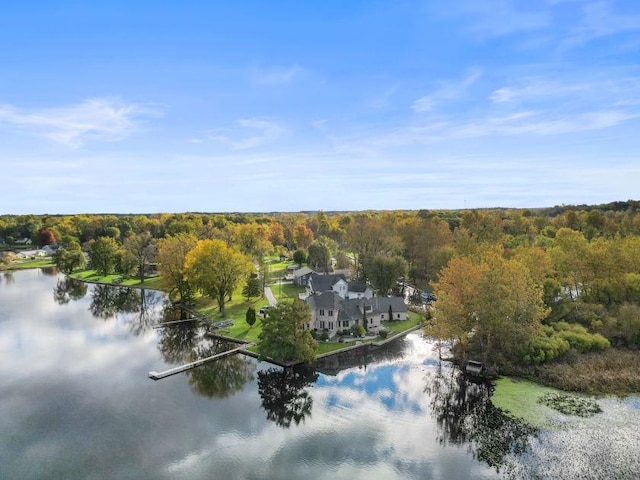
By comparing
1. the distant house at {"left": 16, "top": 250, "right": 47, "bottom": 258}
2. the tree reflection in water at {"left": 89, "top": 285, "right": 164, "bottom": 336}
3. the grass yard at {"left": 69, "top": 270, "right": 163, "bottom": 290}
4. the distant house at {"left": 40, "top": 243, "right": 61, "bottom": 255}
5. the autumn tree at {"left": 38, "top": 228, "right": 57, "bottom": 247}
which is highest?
the autumn tree at {"left": 38, "top": 228, "right": 57, "bottom": 247}

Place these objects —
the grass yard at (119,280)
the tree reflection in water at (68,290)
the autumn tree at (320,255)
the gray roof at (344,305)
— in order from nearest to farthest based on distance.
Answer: the gray roof at (344,305)
the tree reflection in water at (68,290)
the grass yard at (119,280)
the autumn tree at (320,255)

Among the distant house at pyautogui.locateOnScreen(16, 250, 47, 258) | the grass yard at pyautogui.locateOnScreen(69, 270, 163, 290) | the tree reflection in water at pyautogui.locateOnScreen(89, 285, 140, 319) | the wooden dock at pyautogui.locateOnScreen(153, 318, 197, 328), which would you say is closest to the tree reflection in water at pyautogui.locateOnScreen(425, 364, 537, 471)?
the wooden dock at pyautogui.locateOnScreen(153, 318, 197, 328)

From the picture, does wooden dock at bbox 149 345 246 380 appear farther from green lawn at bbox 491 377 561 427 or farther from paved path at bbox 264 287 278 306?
green lawn at bbox 491 377 561 427

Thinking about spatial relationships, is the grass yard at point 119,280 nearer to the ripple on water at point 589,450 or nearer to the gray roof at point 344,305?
the gray roof at point 344,305

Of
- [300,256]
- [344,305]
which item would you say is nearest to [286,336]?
[344,305]

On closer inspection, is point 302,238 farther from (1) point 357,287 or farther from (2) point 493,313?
(2) point 493,313

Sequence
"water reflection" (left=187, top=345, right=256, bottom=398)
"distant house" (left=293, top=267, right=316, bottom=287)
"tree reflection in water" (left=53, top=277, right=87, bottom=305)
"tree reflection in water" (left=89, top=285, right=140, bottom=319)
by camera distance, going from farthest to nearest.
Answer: "distant house" (left=293, top=267, right=316, bottom=287) < "tree reflection in water" (left=53, top=277, right=87, bottom=305) < "tree reflection in water" (left=89, top=285, right=140, bottom=319) < "water reflection" (left=187, top=345, right=256, bottom=398)

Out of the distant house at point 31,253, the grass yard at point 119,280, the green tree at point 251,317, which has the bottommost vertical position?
the grass yard at point 119,280

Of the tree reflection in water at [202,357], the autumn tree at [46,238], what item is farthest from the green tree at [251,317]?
the autumn tree at [46,238]
